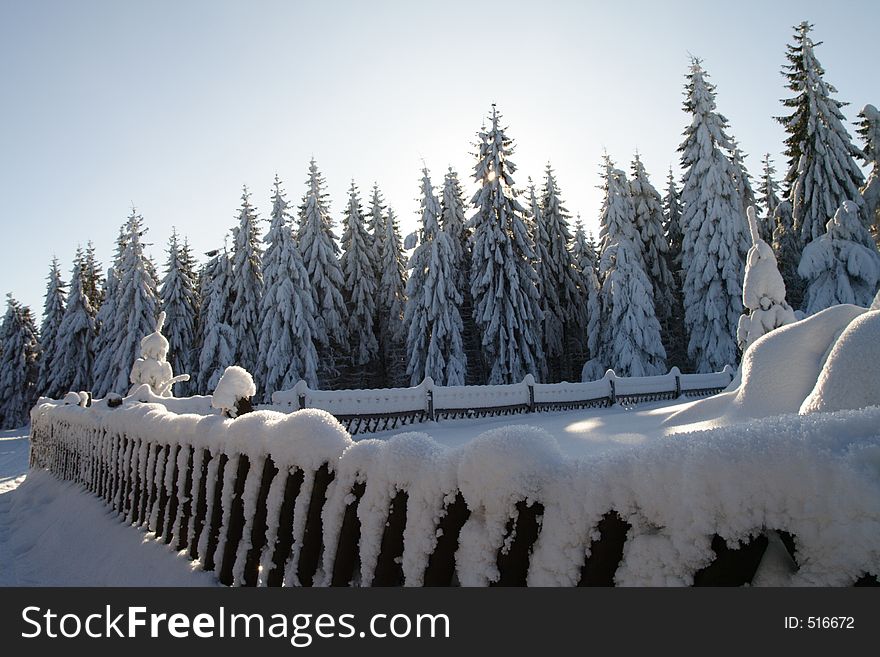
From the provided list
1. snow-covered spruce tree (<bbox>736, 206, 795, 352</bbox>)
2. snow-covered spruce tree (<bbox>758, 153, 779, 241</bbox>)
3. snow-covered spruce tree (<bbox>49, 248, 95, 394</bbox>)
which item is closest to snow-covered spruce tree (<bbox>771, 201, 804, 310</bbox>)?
snow-covered spruce tree (<bbox>758, 153, 779, 241</bbox>)

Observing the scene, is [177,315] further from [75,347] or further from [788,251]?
[788,251]

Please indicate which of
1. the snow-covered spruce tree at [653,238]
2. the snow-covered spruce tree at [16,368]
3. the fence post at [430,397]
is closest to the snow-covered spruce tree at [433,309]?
the fence post at [430,397]

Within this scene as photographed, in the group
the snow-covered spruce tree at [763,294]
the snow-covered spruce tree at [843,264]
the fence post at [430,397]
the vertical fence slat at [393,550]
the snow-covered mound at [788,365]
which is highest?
the snow-covered spruce tree at [843,264]

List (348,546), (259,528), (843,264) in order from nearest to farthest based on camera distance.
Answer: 1. (348,546)
2. (259,528)
3. (843,264)

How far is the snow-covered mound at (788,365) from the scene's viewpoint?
17.2ft

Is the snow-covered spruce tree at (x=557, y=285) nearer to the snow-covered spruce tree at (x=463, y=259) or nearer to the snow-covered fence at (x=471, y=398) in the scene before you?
the snow-covered spruce tree at (x=463, y=259)

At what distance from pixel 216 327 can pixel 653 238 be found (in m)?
28.3

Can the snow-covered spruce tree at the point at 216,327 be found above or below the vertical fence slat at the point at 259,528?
above

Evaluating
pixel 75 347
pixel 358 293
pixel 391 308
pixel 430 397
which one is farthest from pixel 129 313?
pixel 430 397

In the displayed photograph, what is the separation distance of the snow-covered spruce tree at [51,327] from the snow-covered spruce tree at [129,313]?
5.99 metres

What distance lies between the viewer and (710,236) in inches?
1175

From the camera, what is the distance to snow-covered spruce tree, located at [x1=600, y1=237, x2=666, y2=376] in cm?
2970

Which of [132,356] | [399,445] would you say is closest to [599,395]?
[399,445]

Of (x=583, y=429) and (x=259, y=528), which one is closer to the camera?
(x=259, y=528)
